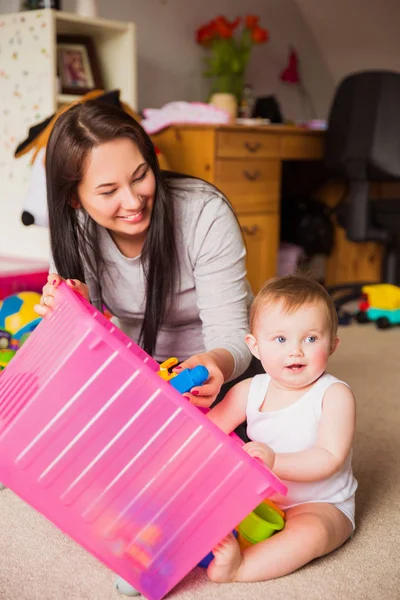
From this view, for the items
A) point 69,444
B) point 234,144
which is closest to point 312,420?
point 69,444

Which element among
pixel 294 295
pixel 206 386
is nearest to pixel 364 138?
pixel 294 295

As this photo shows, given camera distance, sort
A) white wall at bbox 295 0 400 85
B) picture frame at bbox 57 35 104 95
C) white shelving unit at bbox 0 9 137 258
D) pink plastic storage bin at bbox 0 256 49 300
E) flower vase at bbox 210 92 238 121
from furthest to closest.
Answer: white wall at bbox 295 0 400 85, flower vase at bbox 210 92 238 121, picture frame at bbox 57 35 104 95, white shelving unit at bbox 0 9 137 258, pink plastic storage bin at bbox 0 256 49 300

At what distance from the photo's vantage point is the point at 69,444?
0.85 meters

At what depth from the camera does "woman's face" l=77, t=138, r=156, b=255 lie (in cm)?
118

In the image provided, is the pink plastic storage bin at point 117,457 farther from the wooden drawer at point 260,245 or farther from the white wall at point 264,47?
the wooden drawer at point 260,245

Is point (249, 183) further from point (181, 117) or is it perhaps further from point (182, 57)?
point (182, 57)

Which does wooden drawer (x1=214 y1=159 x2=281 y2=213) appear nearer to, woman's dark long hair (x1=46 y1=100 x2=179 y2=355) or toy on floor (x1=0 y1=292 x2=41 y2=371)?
toy on floor (x1=0 y1=292 x2=41 y2=371)

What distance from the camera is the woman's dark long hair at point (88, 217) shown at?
1196 millimetres

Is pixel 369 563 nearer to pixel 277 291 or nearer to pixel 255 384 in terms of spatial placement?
pixel 255 384

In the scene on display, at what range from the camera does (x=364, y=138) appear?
2584 millimetres

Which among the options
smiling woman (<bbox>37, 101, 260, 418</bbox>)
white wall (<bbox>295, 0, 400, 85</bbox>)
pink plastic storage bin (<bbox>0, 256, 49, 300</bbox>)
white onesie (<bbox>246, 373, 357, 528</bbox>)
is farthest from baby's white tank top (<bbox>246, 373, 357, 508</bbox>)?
white wall (<bbox>295, 0, 400, 85</bbox>)

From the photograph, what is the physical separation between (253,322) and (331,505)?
0.97 ft

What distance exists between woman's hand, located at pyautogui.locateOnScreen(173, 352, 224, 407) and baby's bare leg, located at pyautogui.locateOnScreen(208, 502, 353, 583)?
0.62ft

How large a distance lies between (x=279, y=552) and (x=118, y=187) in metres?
0.63
